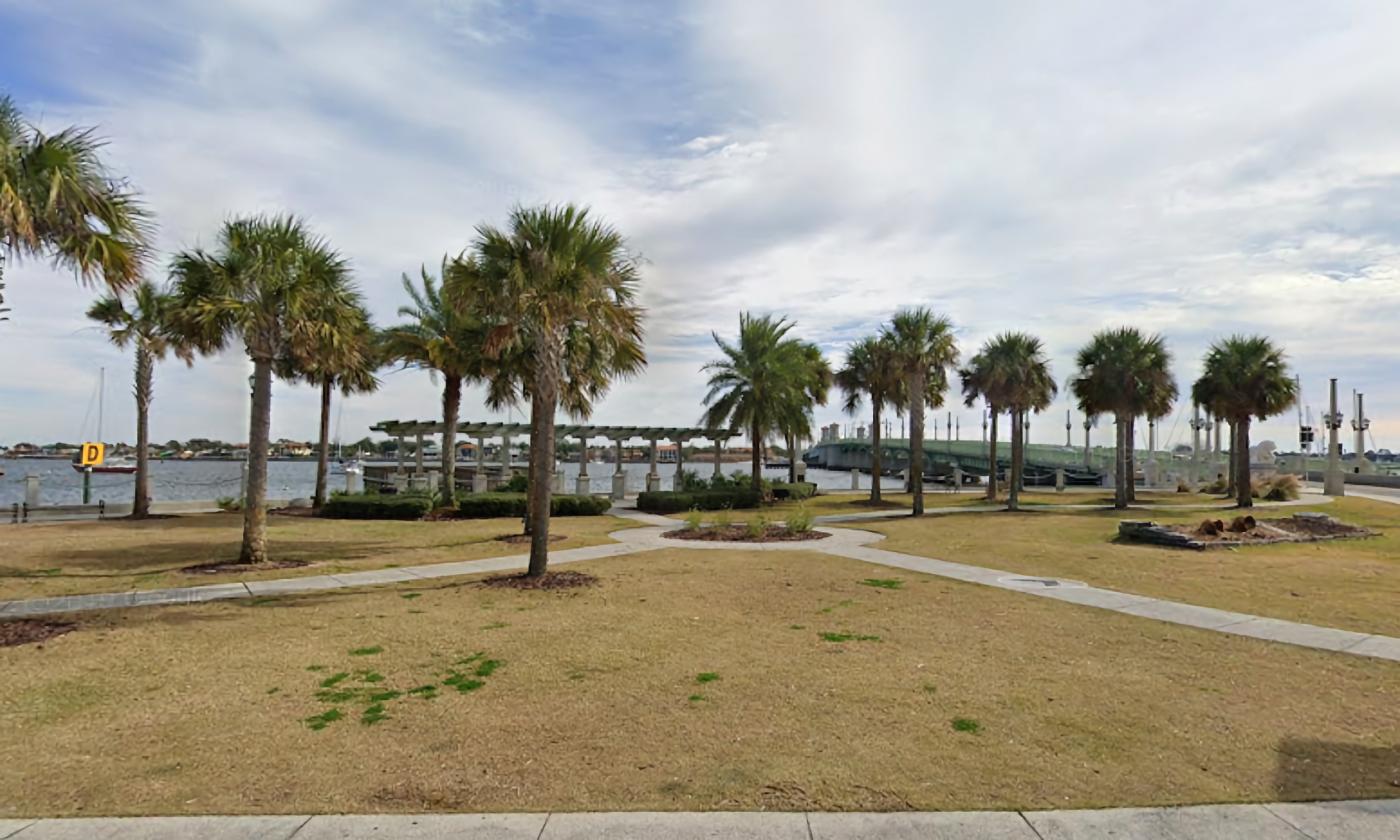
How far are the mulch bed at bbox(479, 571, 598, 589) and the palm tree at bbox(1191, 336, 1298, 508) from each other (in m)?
29.1

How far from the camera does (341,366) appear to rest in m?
15.9

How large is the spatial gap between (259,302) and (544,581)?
7.21 metres

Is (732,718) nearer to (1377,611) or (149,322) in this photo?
(1377,611)

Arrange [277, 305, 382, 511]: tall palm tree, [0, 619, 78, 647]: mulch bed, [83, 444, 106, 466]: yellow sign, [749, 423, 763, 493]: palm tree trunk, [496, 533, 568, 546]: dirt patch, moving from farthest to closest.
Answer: [749, 423, 763, 493]: palm tree trunk, [83, 444, 106, 466]: yellow sign, [496, 533, 568, 546]: dirt patch, [277, 305, 382, 511]: tall palm tree, [0, 619, 78, 647]: mulch bed

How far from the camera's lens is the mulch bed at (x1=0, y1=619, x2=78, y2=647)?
27.4 ft

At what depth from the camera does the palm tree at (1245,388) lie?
31.0 metres

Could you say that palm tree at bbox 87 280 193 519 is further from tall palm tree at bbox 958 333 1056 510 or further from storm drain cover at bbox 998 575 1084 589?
tall palm tree at bbox 958 333 1056 510

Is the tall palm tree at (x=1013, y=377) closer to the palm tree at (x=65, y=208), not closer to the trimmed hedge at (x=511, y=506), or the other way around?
the trimmed hedge at (x=511, y=506)

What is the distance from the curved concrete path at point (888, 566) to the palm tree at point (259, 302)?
2.69 meters

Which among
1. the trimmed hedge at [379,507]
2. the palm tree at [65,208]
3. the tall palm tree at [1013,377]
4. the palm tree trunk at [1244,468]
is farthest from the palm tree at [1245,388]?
the palm tree at [65,208]

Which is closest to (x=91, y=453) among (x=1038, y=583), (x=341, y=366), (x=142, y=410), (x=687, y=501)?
(x=142, y=410)

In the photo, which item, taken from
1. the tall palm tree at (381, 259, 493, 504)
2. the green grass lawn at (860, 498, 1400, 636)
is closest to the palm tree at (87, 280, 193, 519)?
the tall palm tree at (381, 259, 493, 504)

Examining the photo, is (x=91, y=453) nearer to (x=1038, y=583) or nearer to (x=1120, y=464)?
(x=1038, y=583)

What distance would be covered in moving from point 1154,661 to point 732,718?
472 cm
